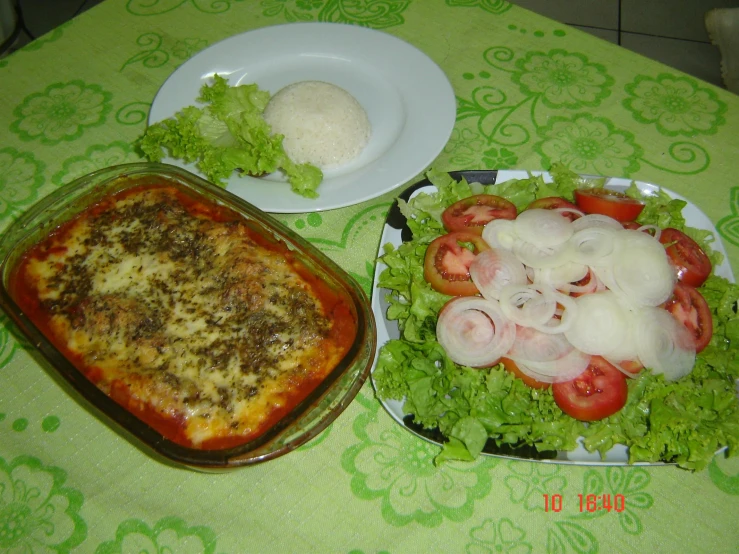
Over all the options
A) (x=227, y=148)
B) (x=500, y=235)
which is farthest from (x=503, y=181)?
(x=227, y=148)

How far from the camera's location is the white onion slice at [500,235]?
1.68 m

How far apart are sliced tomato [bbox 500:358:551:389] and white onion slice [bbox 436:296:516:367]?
0.05 m

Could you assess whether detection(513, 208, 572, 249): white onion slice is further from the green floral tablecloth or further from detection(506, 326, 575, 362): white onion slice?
the green floral tablecloth

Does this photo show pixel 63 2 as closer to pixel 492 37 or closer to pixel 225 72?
pixel 225 72

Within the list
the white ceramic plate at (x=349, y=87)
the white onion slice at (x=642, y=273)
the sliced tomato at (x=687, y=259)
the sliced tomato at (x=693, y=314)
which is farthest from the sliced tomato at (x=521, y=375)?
the white ceramic plate at (x=349, y=87)

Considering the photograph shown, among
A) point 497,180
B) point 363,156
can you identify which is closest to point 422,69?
point 363,156

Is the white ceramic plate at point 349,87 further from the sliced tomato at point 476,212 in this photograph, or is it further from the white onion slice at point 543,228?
the white onion slice at point 543,228

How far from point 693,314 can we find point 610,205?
41 cm

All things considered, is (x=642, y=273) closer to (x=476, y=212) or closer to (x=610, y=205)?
(x=610, y=205)

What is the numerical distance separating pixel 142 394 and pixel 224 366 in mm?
212

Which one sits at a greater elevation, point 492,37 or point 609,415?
point 492,37

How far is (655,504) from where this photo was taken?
1.45 m

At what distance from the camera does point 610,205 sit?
5.77 ft

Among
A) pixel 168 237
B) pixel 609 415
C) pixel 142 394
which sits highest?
pixel 168 237
